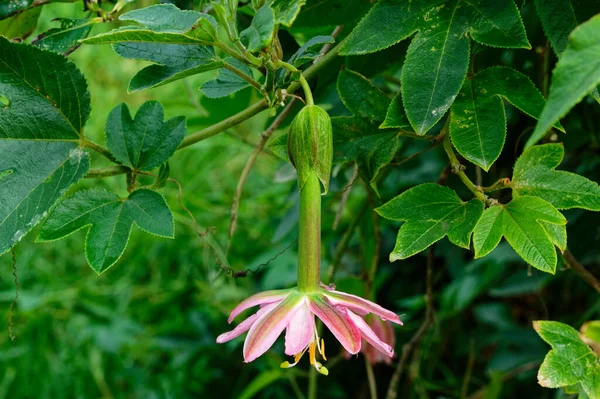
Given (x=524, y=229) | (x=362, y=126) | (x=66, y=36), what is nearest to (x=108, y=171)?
(x=66, y=36)

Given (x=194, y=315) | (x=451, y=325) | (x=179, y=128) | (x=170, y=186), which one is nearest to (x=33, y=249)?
(x=170, y=186)

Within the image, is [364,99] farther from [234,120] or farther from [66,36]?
[66,36]

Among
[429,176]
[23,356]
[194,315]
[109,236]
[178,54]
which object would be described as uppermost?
[178,54]

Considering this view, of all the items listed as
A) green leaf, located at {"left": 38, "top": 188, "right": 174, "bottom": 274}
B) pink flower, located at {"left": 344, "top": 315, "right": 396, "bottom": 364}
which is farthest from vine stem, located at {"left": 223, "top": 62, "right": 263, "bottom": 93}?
pink flower, located at {"left": 344, "top": 315, "right": 396, "bottom": 364}

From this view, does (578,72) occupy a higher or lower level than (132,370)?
higher

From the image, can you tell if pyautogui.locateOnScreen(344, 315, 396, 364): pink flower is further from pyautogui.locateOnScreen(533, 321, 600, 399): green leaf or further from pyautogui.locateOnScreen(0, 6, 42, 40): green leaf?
pyautogui.locateOnScreen(0, 6, 42, 40): green leaf

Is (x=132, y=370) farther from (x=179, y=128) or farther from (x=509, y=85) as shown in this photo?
(x=509, y=85)
